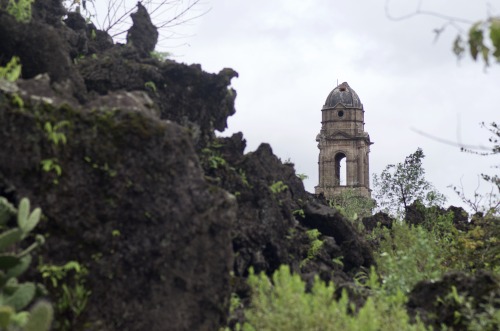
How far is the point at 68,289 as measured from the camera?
368 inches

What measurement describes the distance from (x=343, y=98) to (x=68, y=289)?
8109 cm

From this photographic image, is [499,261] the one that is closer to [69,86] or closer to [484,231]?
[484,231]

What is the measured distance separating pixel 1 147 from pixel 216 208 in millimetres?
2291

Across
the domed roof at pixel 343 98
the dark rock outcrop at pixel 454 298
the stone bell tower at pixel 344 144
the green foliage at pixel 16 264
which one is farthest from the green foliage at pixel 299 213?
the domed roof at pixel 343 98

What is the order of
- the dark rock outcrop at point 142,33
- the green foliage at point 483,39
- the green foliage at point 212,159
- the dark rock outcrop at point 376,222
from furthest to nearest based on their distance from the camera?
the dark rock outcrop at point 376,222
the dark rock outcrop at point 142,33
the green foliage at point 212,159
the green foliage at point 483,39

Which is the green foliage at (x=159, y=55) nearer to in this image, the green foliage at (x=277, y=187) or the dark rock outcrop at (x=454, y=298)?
the green foliage at (x=277, y=187)

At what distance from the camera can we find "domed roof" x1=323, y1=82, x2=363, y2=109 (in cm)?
8869

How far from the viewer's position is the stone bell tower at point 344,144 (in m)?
84.8

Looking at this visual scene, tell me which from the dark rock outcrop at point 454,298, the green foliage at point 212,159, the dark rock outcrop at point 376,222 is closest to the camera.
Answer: the dark rock outcrop at point 454,298

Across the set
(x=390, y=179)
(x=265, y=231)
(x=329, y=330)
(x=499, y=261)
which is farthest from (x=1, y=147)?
(x=390, y=179)

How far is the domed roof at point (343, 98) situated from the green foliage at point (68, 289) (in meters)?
79.5

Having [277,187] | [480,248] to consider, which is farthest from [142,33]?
[480,248]

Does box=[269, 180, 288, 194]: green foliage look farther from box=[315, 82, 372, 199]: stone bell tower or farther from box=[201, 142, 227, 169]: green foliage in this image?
box=[315, 82, 372, 199]: stone bell tower

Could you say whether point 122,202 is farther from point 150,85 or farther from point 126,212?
point 150,85
